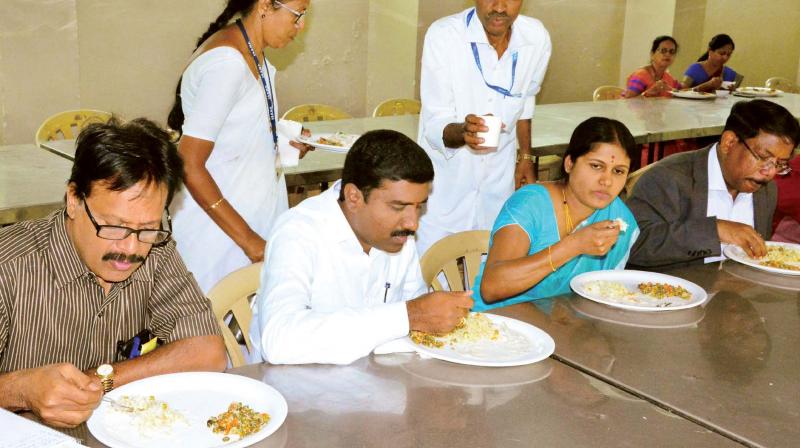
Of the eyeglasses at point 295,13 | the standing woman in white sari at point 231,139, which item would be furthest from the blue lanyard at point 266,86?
the eyeglasses at point 295,13

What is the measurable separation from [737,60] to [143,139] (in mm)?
9874

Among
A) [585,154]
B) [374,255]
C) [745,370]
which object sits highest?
[585,154]

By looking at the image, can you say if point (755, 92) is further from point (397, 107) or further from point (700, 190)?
point (700, 190)

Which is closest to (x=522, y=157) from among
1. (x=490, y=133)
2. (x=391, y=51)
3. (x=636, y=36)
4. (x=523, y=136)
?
(x=523, y=136)

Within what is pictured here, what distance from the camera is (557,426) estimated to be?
6.00ft

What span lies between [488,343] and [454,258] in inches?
35.8

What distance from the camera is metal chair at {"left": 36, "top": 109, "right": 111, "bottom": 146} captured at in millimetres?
4754

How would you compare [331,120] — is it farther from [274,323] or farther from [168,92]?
[274,323]

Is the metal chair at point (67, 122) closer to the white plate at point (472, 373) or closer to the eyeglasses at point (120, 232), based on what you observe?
the eyeglasses at point (120, 232)

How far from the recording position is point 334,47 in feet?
23.3

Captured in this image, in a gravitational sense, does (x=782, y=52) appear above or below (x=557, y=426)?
above

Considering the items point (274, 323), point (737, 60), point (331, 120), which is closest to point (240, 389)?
point (274, 323)

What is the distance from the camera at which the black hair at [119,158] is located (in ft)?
6.35

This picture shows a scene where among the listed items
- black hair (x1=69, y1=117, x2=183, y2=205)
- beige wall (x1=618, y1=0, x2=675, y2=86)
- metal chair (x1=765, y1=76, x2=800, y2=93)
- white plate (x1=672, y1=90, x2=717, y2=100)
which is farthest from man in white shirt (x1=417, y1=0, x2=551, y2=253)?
metal chair (x1=765, y1=76, x2=800, y2=93)
